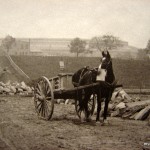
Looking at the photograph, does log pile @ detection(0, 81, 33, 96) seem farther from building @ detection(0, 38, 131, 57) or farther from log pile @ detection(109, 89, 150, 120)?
building @ detection(0, 38, 131, 57)

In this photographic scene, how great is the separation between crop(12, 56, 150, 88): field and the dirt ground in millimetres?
13717

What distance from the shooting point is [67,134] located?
6453 millimetres

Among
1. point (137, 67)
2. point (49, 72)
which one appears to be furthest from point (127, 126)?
point (137, 67)

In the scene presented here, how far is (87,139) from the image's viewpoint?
5965 mm

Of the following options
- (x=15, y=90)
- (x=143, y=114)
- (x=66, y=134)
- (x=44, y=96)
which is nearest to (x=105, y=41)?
(x=15, y=90)

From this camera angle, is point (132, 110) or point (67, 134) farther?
point (132, 110)

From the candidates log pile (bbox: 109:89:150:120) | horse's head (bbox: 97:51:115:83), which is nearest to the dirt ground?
log pile (bbox: 109:89:150:120)

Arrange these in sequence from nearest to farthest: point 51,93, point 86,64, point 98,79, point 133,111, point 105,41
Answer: point 98,79
point 51,93
point 133,111
point 105,41
point 86,64

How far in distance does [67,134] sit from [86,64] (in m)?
19.1

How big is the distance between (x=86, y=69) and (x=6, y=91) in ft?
27.7

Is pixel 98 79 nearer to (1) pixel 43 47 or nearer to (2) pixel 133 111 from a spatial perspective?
(2) pixel 133 111

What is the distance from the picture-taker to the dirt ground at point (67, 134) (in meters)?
5.40

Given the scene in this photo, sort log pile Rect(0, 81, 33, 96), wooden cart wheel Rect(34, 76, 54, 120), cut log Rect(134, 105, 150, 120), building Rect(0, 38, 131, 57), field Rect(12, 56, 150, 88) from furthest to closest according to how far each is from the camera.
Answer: building Rect(0, 38, 131, 57)
field Rect(12, 56, 150, 88)
log pile Rect(0, 81, 33, 96)
cut log Rect(134, 105, 150, 120)
wooden cart wheel Rect(34, 76, 54, 120)

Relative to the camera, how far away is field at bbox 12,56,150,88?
22750 millimetres
